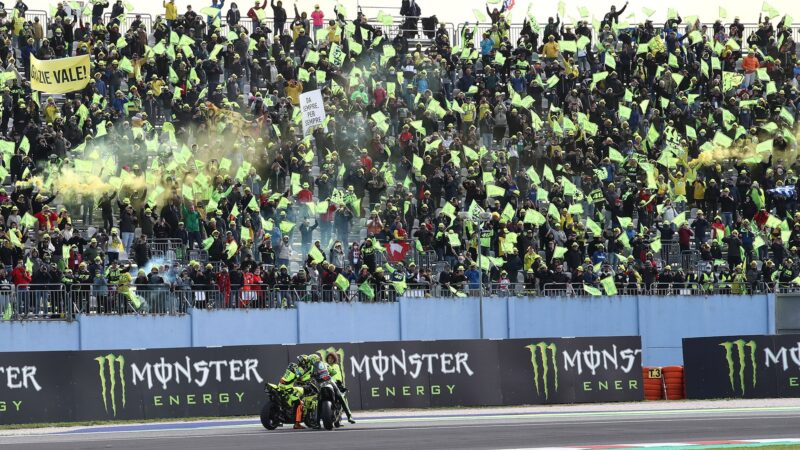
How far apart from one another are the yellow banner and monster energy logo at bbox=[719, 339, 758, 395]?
17178mm

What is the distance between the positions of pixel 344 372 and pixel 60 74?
12.9 meters

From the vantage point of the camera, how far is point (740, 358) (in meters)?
38.6

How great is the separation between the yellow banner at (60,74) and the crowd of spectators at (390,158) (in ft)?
1.00

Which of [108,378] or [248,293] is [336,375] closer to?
[108,378]

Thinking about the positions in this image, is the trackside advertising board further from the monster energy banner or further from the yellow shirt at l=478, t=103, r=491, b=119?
the yellow shirt at l=478, t=103, r=491, b=119

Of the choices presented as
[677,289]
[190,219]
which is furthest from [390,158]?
[677,289]

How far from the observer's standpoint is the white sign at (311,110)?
45594mm

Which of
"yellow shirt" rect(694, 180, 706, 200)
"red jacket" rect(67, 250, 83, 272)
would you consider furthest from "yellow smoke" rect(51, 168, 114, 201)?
"yellow shirt" rect(694, 180, 706, 200)

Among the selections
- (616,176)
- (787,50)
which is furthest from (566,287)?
(787,50)

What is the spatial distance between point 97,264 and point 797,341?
15.0 meters

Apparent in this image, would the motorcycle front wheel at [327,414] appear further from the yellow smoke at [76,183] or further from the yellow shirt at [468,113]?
the yellow shirt at [468,113]

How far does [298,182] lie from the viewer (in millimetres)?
43750

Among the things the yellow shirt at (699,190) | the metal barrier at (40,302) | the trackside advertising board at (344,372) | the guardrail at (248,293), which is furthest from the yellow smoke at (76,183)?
the yellow shirt at (699,190)

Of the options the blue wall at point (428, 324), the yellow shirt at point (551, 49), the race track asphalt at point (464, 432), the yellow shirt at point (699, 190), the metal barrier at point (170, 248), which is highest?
the yellow shirt at point (551, 49)
